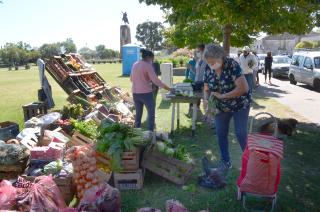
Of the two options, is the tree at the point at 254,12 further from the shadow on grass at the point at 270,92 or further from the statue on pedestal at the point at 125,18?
the statue on pedestal at the point at 125,18

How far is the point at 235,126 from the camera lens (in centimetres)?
556

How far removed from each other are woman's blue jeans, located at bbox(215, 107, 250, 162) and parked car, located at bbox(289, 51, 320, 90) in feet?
45.3

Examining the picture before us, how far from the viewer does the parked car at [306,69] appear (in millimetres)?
18173

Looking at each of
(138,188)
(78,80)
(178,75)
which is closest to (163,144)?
(138,188)

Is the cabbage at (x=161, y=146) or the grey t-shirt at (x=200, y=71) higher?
the grey t-shirt at (x=200, y=71)

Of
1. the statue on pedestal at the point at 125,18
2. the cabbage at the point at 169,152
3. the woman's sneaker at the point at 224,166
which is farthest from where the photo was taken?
the statue on pedestal at the point at 125,18

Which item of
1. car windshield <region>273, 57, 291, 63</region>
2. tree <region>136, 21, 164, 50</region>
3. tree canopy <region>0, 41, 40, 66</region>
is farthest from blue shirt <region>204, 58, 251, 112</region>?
tree <region>136, 21, 164, 50</region>

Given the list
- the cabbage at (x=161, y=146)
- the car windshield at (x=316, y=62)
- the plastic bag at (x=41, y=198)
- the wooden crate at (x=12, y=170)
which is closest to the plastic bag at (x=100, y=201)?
the plastic bag at (x=41, y=198)

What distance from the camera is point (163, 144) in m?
5.88

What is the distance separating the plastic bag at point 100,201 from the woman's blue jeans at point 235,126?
2.29 metres

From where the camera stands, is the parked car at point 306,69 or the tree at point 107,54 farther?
the tree at point 107,54

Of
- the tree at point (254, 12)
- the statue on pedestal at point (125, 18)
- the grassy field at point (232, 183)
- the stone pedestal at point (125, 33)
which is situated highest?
the statue on pedestal at point (125, 18)

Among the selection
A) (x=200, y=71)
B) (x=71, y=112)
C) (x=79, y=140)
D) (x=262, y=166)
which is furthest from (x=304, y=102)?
(x=262, y=166)

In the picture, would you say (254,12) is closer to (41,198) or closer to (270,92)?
(41,198)
